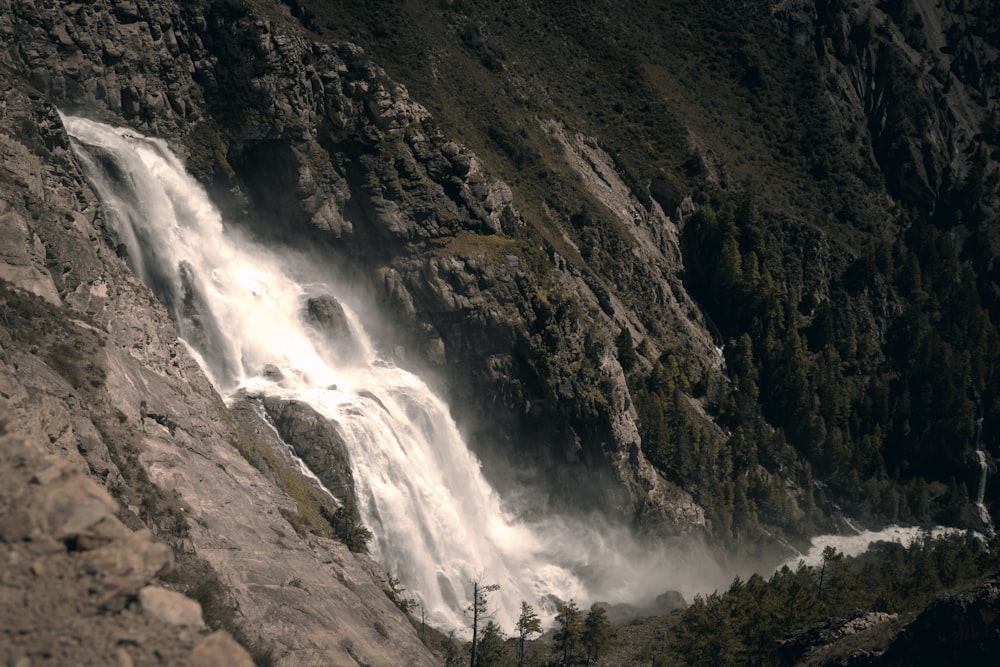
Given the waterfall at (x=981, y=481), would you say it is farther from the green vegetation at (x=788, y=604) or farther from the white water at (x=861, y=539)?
the green vegetation at (x=788, y=604)

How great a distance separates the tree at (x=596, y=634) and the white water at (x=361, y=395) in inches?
350

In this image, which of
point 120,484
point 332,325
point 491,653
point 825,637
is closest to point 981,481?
point 332,325

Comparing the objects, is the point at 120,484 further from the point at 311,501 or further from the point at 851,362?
the point at 851,362

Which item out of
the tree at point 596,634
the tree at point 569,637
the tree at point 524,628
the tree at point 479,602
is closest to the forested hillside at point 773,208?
the tree at point 479,602

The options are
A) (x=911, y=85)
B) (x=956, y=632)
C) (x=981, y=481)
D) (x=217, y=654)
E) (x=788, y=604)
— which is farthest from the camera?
(x=911, y=85)

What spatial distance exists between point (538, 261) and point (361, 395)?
23.8 m

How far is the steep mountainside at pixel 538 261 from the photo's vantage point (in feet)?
154

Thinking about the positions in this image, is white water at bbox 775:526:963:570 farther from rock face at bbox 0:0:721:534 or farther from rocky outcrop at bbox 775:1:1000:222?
rocky outcrop at bbox 775:1:1000:222

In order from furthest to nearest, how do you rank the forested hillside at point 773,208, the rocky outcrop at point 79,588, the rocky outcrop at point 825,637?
the forested hillside at point 773,208 → the rocky outcrop at point 825,637 → the rocky outcrop at point 79,588

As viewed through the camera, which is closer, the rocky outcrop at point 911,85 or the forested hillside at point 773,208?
the forested hillside at point 773,208

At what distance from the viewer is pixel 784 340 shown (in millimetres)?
122812

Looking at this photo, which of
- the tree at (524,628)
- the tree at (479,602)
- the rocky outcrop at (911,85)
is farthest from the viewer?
the rocky outcrop at (911,85)

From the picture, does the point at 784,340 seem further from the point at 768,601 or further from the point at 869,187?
the point at 768,601

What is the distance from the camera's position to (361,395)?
77.4 meters
